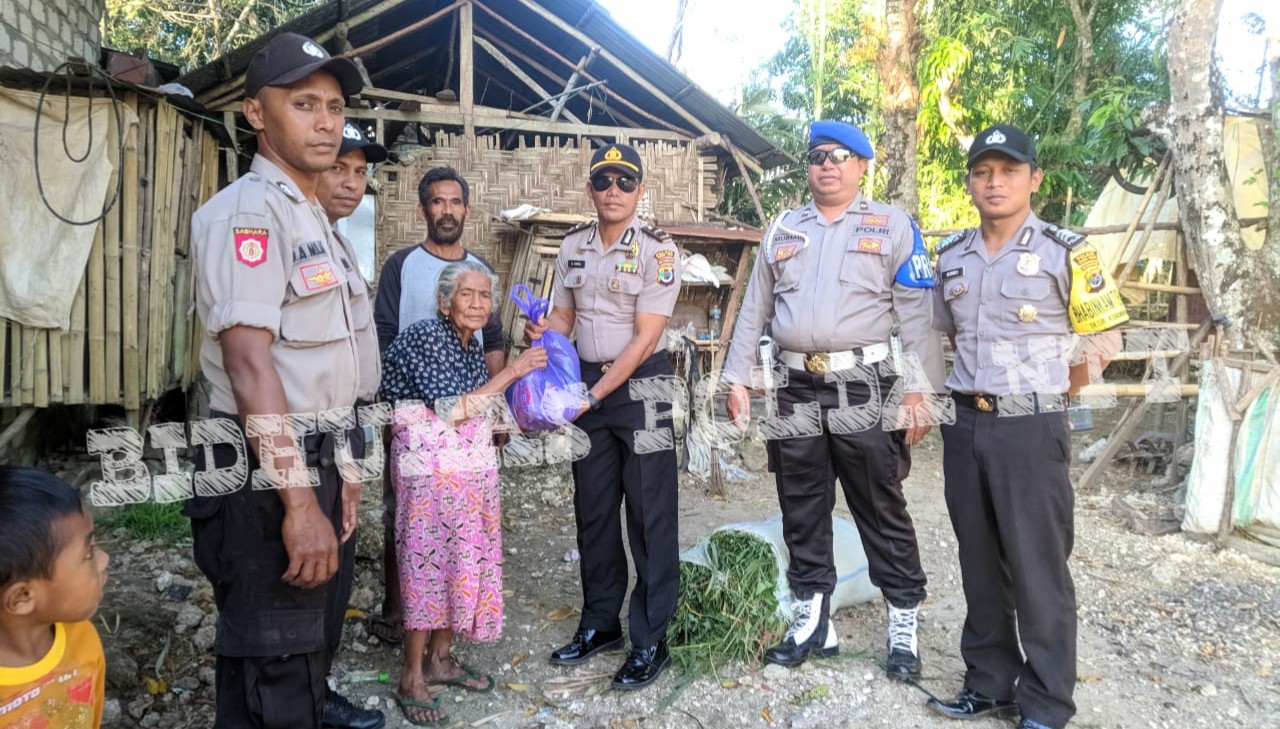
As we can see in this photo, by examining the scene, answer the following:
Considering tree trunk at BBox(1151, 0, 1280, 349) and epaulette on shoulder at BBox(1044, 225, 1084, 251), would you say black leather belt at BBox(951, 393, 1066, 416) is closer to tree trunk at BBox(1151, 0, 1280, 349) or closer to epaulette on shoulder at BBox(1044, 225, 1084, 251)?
epaulette on shoulder at BBox(1044, 225, 1084, 251)

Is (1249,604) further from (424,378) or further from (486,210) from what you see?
(486,210)

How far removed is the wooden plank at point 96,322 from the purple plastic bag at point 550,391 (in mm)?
3261

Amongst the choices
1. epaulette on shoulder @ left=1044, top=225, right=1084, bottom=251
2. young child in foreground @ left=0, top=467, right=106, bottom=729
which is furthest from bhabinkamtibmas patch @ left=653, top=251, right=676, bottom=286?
young child in foreground @ left=0, top=467, right=106, bottom=729

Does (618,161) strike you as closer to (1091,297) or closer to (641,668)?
(1091,297)

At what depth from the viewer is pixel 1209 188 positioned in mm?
5543

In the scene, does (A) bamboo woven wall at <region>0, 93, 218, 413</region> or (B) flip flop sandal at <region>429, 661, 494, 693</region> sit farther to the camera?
(A) bamboo woven wall at <region>0, 93, 218, 413</region>

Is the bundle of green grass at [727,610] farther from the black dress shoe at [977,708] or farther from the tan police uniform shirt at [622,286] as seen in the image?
the tan police uniform shirt at [622,286]

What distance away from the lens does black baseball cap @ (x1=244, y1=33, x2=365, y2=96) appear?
1.97 m

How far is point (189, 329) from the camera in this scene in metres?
6.10

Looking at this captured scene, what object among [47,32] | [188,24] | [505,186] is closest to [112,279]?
[47,32]

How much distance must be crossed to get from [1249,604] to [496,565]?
3.79 metres

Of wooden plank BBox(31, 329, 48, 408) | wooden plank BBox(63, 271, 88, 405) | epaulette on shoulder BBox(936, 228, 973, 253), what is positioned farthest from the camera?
wooden plank BBox(63, 271, 88, 405)

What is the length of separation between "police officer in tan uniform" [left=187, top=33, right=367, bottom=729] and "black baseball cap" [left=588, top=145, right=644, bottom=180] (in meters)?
1.24

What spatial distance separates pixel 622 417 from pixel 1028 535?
5.05ft
